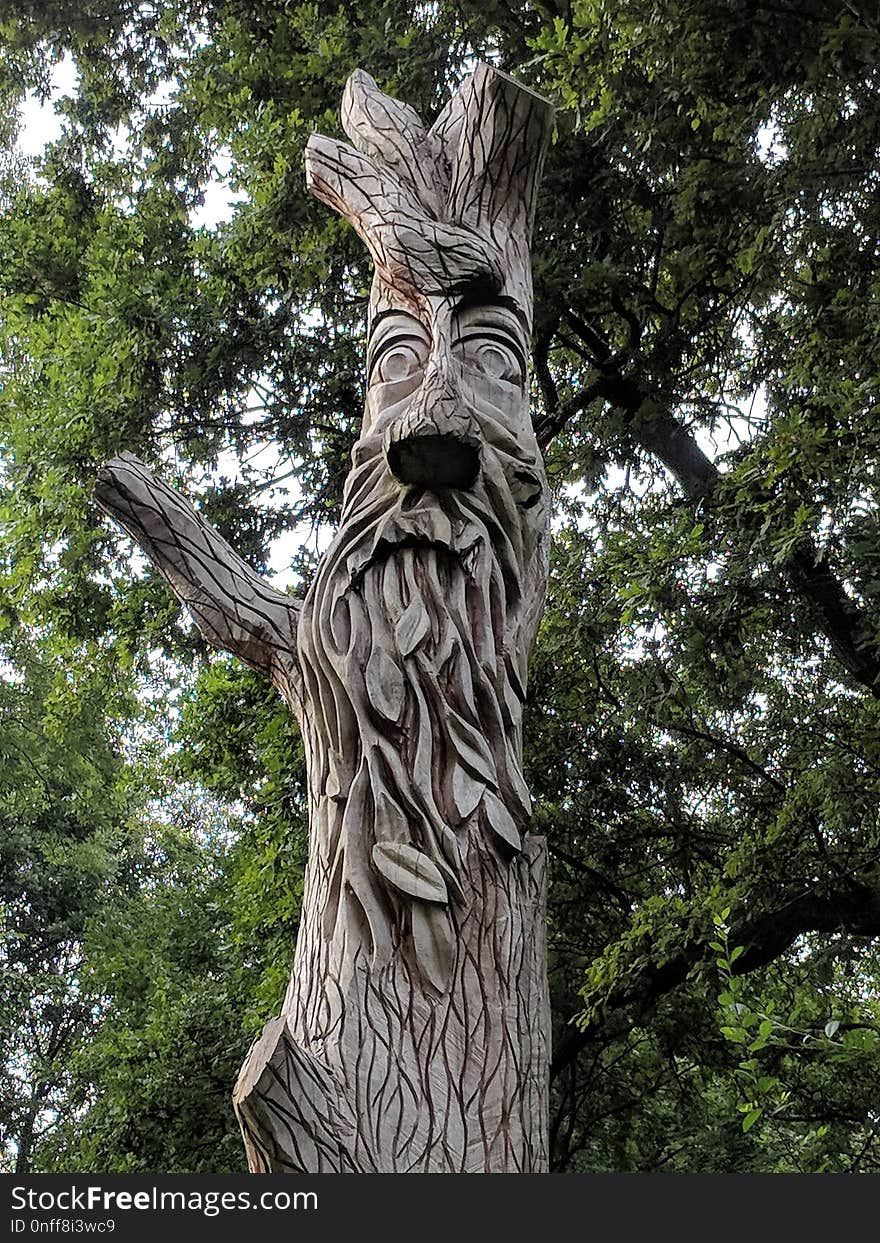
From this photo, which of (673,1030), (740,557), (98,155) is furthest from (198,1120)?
(98,155)

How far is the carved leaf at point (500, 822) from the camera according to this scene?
2395mm

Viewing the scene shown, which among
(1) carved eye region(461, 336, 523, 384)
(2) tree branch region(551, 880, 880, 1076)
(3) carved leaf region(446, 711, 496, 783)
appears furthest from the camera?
(2) tree branch region(551, 880, 880, 1076)

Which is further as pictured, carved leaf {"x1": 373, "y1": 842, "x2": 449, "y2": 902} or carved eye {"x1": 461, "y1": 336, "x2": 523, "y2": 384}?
carved eye {"x1": 461, "y1": 336, "x2": 523, "y2": 384}

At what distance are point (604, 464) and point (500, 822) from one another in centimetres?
519

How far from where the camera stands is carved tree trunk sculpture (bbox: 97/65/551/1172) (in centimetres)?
206

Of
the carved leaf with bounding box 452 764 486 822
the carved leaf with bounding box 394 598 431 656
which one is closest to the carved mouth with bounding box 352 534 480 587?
the carved leaf with bounding box 394 598 431 656

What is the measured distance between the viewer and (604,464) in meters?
7.33

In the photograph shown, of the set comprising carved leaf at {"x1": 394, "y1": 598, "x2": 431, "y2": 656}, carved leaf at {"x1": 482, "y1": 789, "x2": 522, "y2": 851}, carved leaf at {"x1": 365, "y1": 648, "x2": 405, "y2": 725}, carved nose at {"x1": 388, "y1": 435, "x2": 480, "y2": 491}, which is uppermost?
carved nose at {"x1": 388, "y1": 435, "x2": 480, "y2": 491}

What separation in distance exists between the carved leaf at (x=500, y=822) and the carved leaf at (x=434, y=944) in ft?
0.71

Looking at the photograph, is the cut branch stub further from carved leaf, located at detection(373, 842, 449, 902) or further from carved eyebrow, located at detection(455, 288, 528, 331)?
carved leaf, located at detection(373, 842, 449, 902)

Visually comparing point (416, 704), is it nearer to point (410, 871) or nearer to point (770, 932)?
point (410, 871)

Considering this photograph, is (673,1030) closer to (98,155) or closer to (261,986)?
(261,986)

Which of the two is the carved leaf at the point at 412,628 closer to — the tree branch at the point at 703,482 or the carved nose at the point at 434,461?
the carved nose at the point at 434,461

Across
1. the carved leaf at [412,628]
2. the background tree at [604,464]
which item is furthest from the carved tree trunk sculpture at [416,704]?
the background tree at [604,464]
